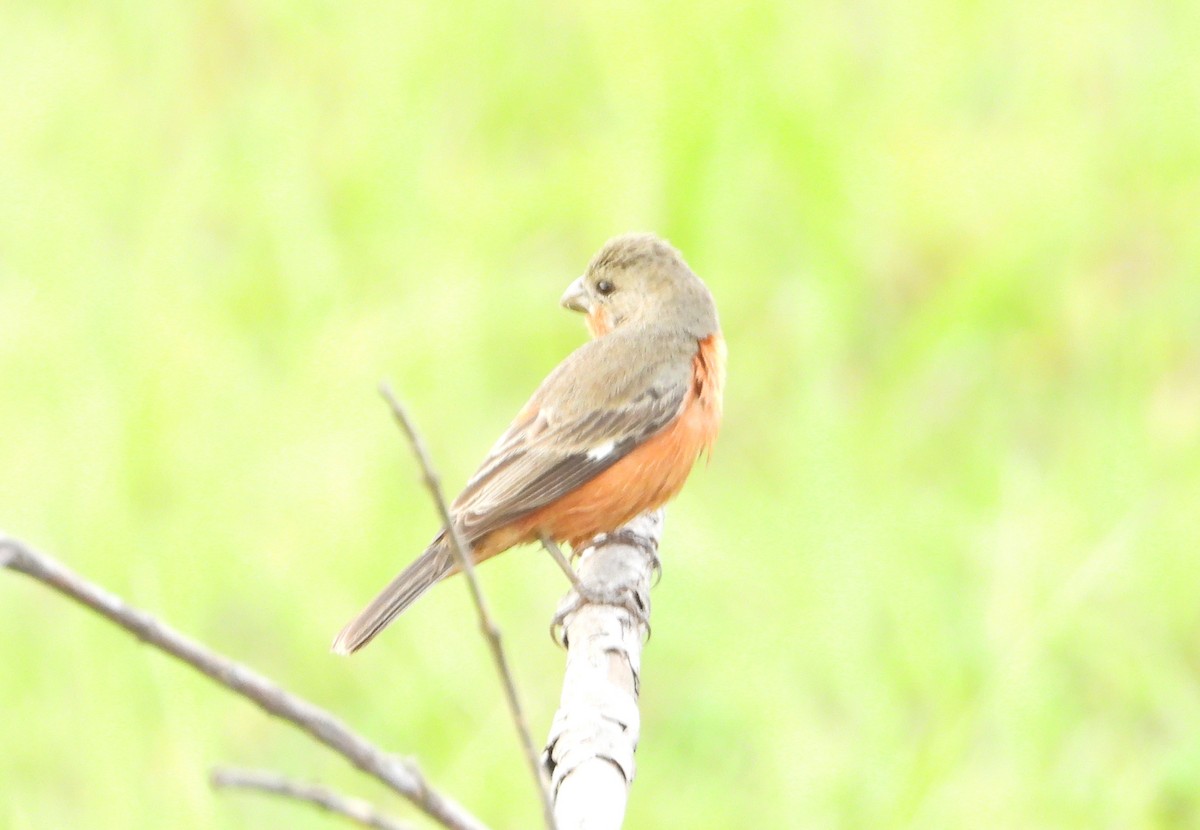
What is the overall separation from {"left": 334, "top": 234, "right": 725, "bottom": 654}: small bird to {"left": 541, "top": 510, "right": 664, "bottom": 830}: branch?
16cm

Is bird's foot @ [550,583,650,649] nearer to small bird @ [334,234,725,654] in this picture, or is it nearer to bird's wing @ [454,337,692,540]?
small bird @ [334,234,725,654]

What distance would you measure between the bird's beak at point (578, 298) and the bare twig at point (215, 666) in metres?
4.22

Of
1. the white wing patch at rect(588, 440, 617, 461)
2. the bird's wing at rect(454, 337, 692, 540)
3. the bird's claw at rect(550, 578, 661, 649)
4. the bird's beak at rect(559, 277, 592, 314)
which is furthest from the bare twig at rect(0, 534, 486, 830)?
the bird's beak at rect(559, 277, 592, 314)

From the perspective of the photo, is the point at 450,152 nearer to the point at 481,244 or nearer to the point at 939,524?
the point at 481,244

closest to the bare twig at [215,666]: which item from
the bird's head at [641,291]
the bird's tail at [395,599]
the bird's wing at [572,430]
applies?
the bird's tail at [395,599]

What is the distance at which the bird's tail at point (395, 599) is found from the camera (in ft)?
12.8

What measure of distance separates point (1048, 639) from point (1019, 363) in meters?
2.24

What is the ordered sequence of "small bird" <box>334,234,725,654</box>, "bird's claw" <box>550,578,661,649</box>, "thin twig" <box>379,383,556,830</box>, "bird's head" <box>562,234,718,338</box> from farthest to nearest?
"bird's head" <box>562,234,718,338</box> < "small bird" <box>334,234,725,654</box> < "bird's claw" <box>550,578,661,649</box> < "thin twig" <box>379,383,556,830</box>

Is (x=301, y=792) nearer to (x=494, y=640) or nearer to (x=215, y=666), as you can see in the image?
(x=215, y=666)

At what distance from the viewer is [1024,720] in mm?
5344

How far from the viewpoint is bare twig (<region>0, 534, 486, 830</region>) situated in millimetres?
1082

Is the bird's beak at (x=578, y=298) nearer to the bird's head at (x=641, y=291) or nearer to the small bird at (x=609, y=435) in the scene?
the bird's head at (x=641, y=291)

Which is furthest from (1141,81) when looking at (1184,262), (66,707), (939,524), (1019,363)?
(66,707)

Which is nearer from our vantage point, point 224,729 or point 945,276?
point 224,729
